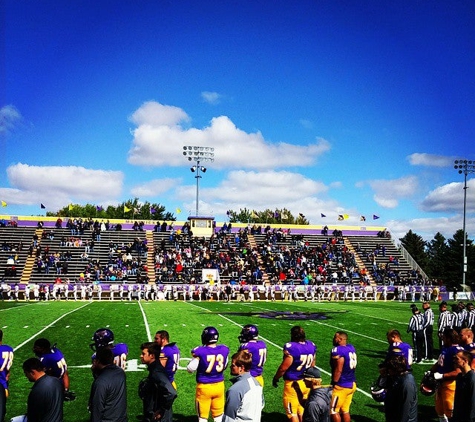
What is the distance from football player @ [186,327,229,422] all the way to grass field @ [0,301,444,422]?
162 cm

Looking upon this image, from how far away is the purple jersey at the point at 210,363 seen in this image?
750 centimetres

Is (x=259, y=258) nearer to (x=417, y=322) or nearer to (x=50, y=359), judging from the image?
(x=417, y=322)

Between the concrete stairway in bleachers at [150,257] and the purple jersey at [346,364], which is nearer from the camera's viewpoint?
the purple jersey at [346,364]

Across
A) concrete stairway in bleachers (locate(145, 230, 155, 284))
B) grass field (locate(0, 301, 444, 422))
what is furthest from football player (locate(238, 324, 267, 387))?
concrete stairway in bleachers (locate(145, 230, 155, 284))

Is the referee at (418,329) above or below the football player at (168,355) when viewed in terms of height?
below

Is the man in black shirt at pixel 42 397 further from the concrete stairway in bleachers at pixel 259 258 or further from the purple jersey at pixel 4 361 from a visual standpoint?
the concrete stairway in bleachers at pixel 259 258

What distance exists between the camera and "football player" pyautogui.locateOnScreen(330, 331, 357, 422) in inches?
317

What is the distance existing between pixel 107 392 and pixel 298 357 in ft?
10.2

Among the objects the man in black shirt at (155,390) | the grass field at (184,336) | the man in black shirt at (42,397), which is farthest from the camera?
the grass field at (184,336)

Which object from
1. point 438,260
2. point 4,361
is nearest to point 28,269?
point 4,361

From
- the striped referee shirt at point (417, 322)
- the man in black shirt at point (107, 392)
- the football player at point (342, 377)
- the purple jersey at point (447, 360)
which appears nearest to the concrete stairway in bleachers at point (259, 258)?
the striped referee shirt at point (417, 322)

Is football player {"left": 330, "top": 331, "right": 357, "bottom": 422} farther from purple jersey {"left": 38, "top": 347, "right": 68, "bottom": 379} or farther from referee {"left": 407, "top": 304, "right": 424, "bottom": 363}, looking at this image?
referee {"left": 407, "top": 304, "right": 424, "bottom": 363}

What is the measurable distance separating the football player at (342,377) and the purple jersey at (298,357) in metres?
0.44

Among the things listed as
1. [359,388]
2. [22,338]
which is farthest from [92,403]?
[22,338]
